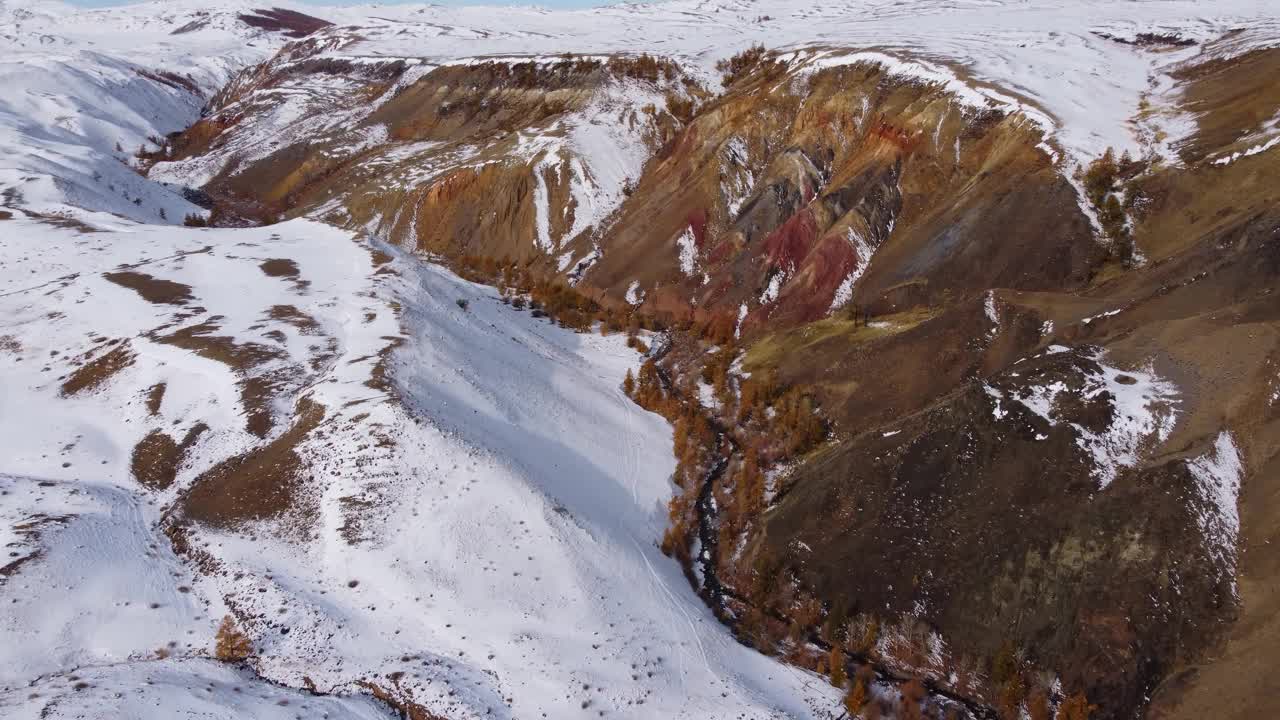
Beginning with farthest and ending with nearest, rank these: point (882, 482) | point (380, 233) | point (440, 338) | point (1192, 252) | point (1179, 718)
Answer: point (380, 233) → point (440, 338) → point (1192, 252) → point (882, 482) → point (1179, 718)

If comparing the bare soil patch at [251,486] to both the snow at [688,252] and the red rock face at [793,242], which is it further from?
the red rock face at [793,242]

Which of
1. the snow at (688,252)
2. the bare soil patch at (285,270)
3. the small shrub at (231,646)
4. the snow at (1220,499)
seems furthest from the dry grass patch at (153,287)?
the snow at (1220,499)

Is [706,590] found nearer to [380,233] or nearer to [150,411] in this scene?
[150,411]

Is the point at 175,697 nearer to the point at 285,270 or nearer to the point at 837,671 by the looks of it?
the point at 837,671

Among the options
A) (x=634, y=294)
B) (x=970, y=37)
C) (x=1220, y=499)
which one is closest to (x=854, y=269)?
(x=634, y=294)

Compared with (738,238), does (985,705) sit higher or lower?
lower

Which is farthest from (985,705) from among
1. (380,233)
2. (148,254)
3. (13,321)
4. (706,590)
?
(380,233)

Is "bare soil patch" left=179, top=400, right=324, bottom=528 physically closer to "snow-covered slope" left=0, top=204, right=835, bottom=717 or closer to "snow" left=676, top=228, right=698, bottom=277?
"snow-covered slope" left=0, top=204, right=835, bottom=717

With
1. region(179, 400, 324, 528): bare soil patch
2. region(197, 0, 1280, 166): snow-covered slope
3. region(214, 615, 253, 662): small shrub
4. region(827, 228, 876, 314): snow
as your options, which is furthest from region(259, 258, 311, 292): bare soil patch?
region(197, 0, 1280, 166): snow-covered slope
